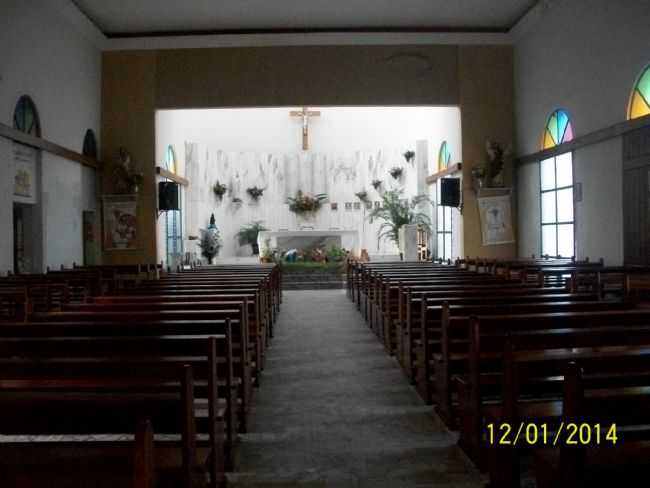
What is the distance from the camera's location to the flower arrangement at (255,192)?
16.6 m

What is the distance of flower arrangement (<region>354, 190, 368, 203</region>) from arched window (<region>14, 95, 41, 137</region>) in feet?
30.2

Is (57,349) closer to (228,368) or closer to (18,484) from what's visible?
(228,368)

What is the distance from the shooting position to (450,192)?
39.3 feet

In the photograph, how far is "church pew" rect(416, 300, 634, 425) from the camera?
3.34 metres

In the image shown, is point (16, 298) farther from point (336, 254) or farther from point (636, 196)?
point (336, 254)

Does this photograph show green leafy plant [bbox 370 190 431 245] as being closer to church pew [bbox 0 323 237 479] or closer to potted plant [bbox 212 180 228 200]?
potted plant [bbox 212 180 228 200]

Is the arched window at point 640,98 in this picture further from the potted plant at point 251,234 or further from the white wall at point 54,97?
the potted plant at point 251,234

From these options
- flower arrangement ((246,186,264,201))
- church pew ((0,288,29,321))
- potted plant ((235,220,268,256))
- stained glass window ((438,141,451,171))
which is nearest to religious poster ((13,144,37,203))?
church pew ((0,288,29,321))

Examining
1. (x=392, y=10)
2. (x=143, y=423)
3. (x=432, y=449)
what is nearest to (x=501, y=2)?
(x=392, y=10)

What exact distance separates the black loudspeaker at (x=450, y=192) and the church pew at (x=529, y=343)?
891 centimetres

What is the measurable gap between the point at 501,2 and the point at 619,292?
6199 millimetres

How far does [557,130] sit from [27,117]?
874cm

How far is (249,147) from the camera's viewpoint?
17234 mm

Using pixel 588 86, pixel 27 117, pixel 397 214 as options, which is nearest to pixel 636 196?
pixel 588 86
